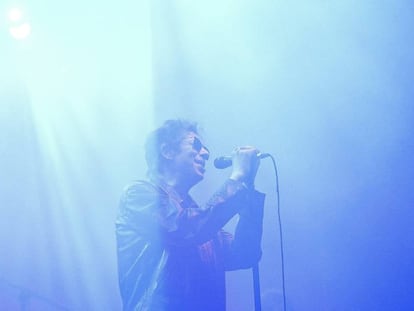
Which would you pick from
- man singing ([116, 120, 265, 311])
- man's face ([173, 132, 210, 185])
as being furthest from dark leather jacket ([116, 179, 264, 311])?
man's face ([173, 132, 210, 185])

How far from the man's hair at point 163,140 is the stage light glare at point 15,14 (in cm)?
146

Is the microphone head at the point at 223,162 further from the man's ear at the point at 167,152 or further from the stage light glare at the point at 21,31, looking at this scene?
the stage light glare at the point at 21,31

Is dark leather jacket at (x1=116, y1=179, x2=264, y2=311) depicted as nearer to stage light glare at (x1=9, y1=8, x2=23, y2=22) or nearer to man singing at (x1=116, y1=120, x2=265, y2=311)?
man singing at (x1=116, y1=120, x2=265, y2=311)

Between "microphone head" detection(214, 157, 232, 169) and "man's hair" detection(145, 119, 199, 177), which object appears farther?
"man's hair" detection(145, 119, 199, 177)

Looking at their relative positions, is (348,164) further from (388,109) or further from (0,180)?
(0,180)

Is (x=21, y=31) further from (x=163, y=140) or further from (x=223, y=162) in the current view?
(x=223, y=162)

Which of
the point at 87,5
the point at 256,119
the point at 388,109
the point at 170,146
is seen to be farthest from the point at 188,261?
the point at 87,5

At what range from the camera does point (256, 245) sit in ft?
4.70

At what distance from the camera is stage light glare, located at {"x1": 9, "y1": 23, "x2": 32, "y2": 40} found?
98.8 inches

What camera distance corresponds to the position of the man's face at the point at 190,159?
4.77 feet

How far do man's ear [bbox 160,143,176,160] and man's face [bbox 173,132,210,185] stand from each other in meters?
0.02

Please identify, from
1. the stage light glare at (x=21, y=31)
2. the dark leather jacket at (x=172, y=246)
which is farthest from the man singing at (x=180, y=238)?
the stage light glare at (x=21, y=31)

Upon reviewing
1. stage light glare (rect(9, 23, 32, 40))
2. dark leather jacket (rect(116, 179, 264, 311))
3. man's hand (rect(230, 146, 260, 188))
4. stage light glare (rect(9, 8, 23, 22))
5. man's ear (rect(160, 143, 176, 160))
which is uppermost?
stage light glare (rect(9, 8, 23, 22))

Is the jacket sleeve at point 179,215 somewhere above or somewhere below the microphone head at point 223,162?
below
